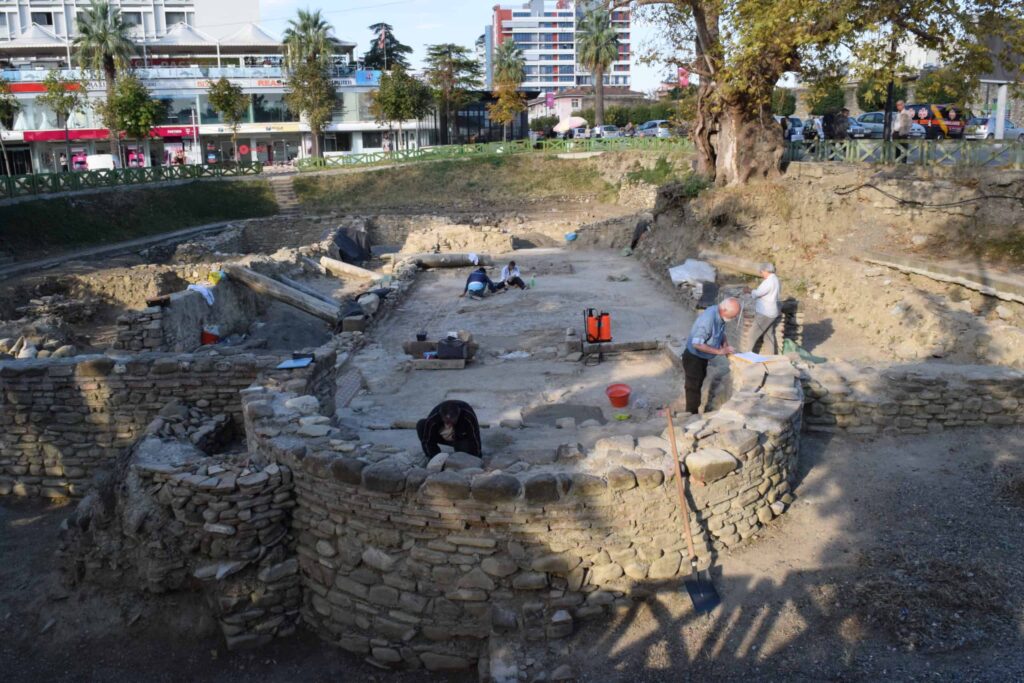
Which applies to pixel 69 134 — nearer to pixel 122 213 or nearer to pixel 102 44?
pixel 102 44

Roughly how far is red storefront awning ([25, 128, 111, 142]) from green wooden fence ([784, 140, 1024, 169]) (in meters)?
42.3

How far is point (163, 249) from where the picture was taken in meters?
25.8

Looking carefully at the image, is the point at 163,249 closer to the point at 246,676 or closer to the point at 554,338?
the point at 554,338

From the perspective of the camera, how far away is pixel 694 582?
5887 millimetres

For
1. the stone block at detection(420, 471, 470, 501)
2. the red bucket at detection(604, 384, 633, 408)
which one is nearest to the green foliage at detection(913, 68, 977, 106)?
the red bucket at detection(604, 384, 633, 408)

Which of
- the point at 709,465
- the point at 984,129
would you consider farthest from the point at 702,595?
the point at 984,129

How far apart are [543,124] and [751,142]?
45.7 m

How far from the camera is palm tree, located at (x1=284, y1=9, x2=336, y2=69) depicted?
4722cm

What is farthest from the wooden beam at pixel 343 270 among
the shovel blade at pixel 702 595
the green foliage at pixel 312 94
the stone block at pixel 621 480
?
the green foliage at pixel 312 94

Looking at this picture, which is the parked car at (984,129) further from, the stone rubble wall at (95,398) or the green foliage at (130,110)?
the green foliage at (130,110)

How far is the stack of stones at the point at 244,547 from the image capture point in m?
6.50

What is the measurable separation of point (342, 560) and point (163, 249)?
2229cm

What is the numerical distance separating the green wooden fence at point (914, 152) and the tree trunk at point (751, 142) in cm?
89

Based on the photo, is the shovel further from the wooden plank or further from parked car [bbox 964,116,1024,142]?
parked car [bbox 964,116,1024,142]
